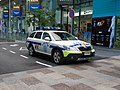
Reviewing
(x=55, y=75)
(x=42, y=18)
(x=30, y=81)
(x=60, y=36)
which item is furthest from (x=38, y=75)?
(x=42, y=18)

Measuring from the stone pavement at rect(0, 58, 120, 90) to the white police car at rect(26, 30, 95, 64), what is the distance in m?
0.68

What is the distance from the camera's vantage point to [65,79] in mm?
7547

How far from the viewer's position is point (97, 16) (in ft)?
64.0

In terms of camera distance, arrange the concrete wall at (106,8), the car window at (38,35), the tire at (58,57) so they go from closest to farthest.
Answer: the tire at (58,57) → the car window at (38,35) → the concrete wall at (106,8)

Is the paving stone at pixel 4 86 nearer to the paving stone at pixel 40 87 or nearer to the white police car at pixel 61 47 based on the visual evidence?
the paving stone at pixel 40 87

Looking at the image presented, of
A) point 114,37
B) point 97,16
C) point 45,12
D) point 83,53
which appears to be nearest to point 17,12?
point 45,12

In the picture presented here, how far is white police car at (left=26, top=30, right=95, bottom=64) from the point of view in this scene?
997cm

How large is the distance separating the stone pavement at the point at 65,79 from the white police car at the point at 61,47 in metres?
0.68

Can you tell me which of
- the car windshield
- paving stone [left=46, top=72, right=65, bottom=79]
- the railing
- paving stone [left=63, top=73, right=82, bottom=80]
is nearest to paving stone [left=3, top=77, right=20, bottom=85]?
paving stone [left=46, top=72, right=65, bottom=79]

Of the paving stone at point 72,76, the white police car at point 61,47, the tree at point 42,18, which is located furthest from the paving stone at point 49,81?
the tree at point 42,18

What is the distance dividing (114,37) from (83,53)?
8.40m

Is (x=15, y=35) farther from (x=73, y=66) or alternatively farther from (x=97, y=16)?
(x=73, y=66)

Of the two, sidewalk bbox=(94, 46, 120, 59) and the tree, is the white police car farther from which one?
the tree

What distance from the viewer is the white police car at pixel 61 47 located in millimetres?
9969
